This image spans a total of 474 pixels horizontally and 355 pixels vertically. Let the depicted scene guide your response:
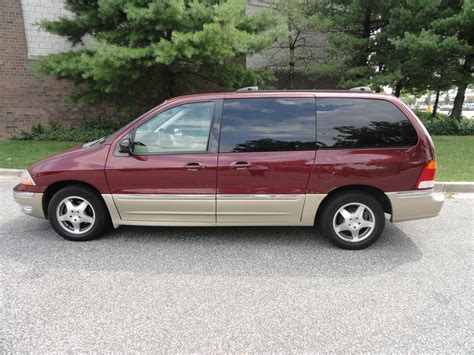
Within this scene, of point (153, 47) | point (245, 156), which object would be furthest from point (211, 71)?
point (245, 156)

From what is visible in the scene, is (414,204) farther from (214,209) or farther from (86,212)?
(86,212)

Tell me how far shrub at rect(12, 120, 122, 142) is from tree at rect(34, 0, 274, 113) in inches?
76.0

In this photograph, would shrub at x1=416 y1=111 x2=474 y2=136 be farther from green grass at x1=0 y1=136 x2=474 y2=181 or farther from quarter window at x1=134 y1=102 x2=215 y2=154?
quarter window at x1=134 y1=102 x2=215 y2=154

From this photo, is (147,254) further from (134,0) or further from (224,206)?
(134,0)

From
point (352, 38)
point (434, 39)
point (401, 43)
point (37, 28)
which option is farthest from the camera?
point (352, 38)

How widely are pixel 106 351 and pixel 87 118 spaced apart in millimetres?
11150

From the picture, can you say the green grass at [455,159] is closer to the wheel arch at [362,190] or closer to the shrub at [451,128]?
the shrub at [451,128]

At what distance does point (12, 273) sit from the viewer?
3.13m

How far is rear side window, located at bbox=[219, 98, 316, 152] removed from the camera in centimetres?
353

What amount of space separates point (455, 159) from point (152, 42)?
8047mm

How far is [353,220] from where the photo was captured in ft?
11.9

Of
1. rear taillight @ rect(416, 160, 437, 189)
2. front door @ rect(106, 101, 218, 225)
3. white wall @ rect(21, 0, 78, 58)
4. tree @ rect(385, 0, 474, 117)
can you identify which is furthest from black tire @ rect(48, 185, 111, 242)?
tree @ rect(385, 0, 474, 117)

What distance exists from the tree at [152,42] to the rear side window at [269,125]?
167 inches

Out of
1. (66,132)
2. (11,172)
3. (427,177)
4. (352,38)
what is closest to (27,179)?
(11,172)
